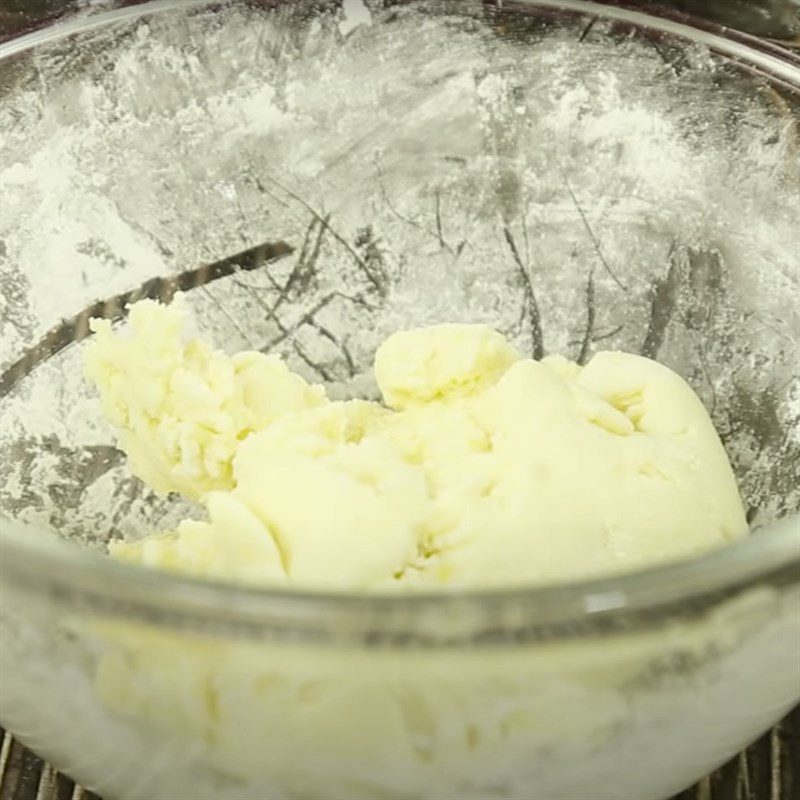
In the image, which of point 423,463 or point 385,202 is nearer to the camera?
point 423,463

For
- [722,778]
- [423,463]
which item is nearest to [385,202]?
[423,463]

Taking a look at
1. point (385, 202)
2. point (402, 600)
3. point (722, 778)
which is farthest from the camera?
point (385, 202)

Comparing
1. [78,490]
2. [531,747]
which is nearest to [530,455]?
[531,747]

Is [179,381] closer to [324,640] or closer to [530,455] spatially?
[530,455]

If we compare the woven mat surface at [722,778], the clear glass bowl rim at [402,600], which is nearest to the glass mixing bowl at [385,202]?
the woven mat surface at [722,778]

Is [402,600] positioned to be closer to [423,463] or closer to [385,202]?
[423,463]

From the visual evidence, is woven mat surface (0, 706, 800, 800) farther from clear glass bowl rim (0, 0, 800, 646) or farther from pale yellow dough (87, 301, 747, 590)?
clear glass bowl rim (0, 0, 800, 646)
